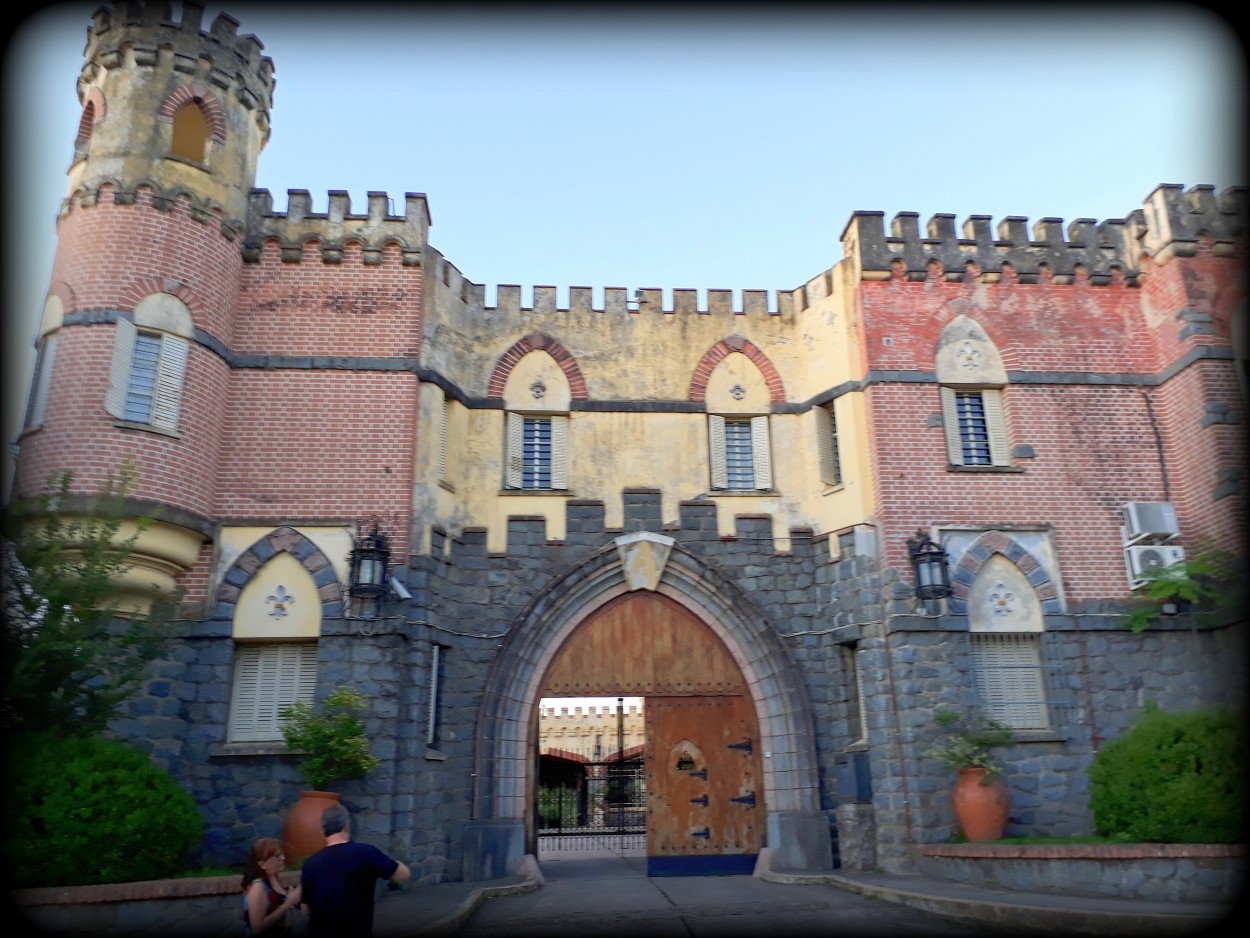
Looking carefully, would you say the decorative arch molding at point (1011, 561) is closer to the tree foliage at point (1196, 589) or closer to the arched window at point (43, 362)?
the tree foliage at point (1196, 589)

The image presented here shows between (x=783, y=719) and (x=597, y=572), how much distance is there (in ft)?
11.5

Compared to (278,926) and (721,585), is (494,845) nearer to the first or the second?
(721,585)

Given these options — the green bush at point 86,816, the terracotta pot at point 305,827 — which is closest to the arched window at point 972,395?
the terracotta pot at point 305,827

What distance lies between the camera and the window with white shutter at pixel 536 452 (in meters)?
15.4

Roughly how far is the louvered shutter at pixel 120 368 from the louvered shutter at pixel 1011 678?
1197 cm

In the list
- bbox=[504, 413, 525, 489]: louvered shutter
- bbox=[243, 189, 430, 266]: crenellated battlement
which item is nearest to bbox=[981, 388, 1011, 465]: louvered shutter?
bbox=[504, 413, 525, 489]: louvered shutter

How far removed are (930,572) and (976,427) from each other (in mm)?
2831

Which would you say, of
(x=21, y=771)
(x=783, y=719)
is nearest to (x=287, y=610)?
(x=21, y=771)

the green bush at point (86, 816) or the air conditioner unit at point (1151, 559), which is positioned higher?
the air conditioner unit at point (1151, 559)

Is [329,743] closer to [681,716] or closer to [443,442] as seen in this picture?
[443,442]

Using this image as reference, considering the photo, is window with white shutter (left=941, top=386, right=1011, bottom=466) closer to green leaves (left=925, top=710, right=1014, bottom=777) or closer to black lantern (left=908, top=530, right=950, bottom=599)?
black lantern (left=908, top=530, right=950, bottom=599)

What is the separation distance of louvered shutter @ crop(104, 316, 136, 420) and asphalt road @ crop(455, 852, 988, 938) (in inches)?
301

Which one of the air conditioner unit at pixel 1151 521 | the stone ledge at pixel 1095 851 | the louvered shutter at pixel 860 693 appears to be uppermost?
the air conditioner unit at pixel 1151 521

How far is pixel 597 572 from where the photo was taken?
14742 millimetres
